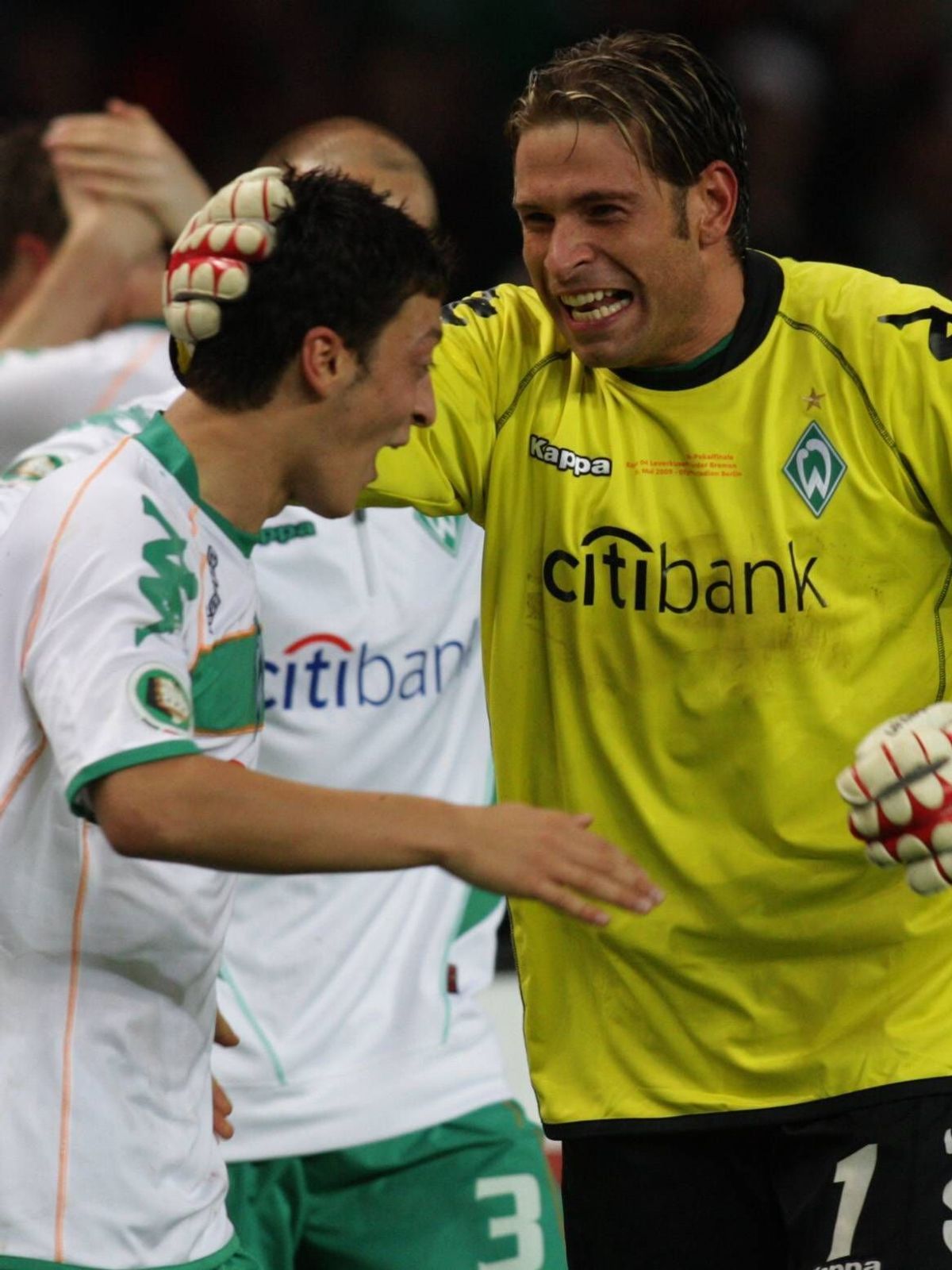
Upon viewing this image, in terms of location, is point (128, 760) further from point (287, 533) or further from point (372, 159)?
point (372, 159)

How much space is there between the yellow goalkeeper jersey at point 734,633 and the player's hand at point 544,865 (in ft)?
3.00

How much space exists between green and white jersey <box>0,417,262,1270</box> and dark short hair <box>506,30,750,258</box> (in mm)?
900

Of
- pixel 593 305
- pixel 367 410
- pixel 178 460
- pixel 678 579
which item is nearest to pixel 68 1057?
pixel 178 460

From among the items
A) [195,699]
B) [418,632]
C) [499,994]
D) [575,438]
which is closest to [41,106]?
[499,994]

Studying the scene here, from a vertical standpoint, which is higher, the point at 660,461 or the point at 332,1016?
the point at 660,461

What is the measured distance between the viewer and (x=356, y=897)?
3.80 metres

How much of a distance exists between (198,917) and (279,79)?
20.7ft

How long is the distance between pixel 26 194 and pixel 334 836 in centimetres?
377

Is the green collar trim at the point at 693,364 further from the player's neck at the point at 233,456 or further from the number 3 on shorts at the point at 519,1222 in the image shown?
the number 3 on shorts at the point at 519,1222

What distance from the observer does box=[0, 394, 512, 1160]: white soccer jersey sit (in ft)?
12.2

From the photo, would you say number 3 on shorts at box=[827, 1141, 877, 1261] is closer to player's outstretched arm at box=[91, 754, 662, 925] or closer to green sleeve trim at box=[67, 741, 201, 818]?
player's outstretched arm at box=[91, 754, 662, 925]

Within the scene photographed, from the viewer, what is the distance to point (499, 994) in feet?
17.7

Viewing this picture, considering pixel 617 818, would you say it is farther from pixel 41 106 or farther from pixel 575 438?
pixel 41 106

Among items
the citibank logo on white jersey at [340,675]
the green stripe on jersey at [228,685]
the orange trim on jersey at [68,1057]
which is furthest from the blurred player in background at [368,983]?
the orange trim on jersey at [68,1057]
